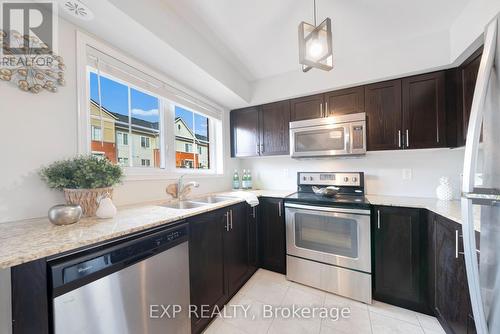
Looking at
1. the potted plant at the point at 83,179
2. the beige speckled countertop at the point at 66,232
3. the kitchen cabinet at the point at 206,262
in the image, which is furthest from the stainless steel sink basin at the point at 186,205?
the potted plant at the point at 83,179

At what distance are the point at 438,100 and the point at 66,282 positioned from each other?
2940 millimetres

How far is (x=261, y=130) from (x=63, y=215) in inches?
87.2

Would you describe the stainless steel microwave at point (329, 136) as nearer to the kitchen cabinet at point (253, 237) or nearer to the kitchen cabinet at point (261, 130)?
the kitchen cabinet at point (261, 130)

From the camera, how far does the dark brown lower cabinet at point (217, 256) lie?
140 cm

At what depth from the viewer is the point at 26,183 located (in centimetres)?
107

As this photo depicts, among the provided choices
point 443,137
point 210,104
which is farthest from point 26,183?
point 443,137

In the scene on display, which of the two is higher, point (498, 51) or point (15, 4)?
point (15, 4)

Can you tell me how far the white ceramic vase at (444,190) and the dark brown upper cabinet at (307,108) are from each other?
4.47ft

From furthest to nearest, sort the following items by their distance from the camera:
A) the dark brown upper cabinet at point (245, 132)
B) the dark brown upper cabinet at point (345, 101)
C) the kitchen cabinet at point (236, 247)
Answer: the dark brown upper cabinet at point (245, 132), the dark brown upper cabinet at point (345, 101), the kitchen cabinet at point (236, 247)

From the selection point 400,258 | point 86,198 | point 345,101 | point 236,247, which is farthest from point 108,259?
point 345,101

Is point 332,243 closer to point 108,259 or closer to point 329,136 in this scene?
point 329,136

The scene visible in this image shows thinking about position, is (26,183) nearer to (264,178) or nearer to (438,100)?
(264,178)

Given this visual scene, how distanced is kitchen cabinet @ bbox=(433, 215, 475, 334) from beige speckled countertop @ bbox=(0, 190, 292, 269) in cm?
178

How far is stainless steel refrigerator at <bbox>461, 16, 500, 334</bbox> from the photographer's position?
1.66 ft
